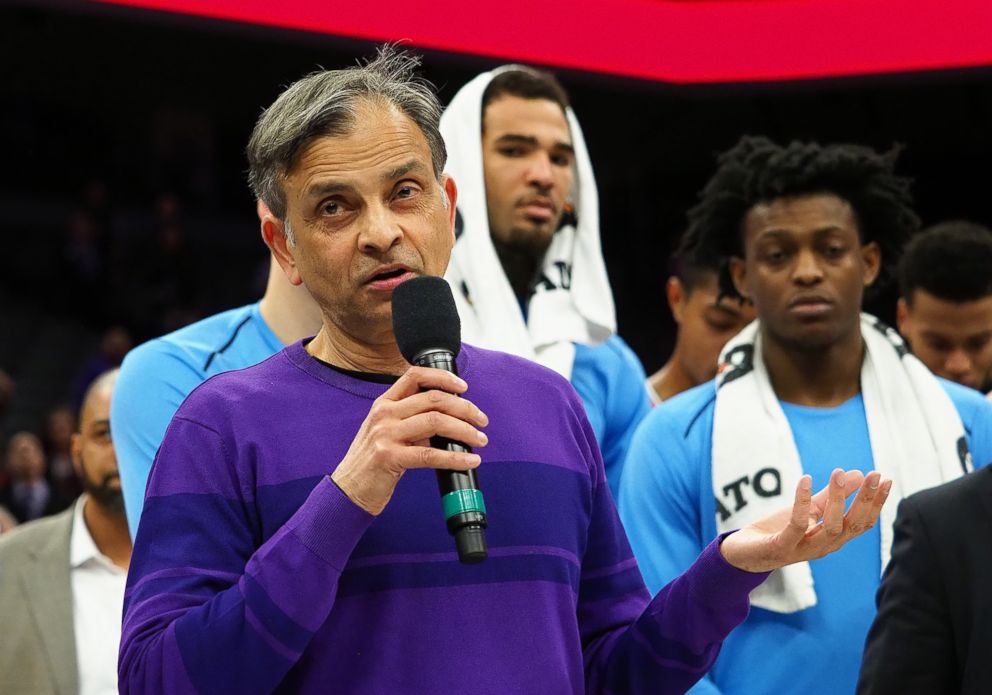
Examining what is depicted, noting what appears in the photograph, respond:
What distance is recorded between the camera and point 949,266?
4109 millimetres

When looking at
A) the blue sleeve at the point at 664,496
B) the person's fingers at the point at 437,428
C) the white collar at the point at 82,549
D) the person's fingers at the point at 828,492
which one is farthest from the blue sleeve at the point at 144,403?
the white collar at the point at 82,549

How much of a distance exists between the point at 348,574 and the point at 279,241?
1.61ft

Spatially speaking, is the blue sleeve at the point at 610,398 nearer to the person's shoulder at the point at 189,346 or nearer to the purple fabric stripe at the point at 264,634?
the person's shoulder at the point at 189,346

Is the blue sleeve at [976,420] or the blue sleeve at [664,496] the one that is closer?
the blue sleeve at [664,496]

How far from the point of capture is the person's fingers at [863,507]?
1775mm

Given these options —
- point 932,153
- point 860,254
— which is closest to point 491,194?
point 860,254

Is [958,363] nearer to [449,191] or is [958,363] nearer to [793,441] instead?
[793,441]

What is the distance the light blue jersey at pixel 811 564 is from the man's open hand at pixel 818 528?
1101 mm

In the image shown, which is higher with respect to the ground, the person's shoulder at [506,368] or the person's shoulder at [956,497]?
the person's shoulder at [506,368]

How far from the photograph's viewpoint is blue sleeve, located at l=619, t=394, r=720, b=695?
2.98 m

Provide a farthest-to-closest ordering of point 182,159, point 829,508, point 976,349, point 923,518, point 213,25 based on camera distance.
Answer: point 182,159 < point 213,25 < point 976,349 < point 923,518 < point 829,508

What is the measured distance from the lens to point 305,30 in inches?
171

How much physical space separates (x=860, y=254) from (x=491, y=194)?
82 cm

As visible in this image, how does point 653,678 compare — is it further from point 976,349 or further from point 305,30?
point 305,30
